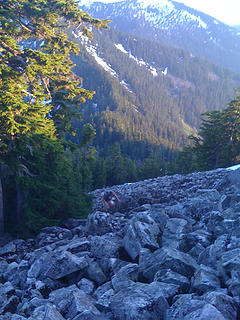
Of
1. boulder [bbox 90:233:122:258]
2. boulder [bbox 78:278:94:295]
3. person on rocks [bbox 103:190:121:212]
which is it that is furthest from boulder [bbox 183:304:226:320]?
person on rocks [bbox 103:190:121:212]

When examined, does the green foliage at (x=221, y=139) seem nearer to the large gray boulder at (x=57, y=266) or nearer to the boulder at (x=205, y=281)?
the large gray boulder at (x=57, y=266)

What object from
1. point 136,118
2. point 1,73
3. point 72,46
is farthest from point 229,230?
point 136,118

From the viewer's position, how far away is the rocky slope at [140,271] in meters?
4.66

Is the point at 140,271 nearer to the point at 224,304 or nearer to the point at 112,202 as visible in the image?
the point at 224,304

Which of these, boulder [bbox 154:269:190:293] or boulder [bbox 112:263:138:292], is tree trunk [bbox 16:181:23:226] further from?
boulder [bbox 154:269:190:293]

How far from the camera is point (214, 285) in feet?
16.2

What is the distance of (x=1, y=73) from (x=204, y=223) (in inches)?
407

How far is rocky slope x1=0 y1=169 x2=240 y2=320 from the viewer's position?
466cm

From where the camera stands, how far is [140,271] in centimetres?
622

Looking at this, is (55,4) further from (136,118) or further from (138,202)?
(136,118)

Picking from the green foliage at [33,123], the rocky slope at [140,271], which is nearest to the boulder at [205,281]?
the rocky slope at [140,271]

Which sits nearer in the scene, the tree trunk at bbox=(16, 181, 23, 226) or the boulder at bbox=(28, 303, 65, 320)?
the boulder at bbox=(28, 303, 65, 320)

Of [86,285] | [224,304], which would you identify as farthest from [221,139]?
[224,304]

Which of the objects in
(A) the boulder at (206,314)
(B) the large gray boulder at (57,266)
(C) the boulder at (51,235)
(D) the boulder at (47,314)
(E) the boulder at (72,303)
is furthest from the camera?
(C) the boulder at (51,235)
